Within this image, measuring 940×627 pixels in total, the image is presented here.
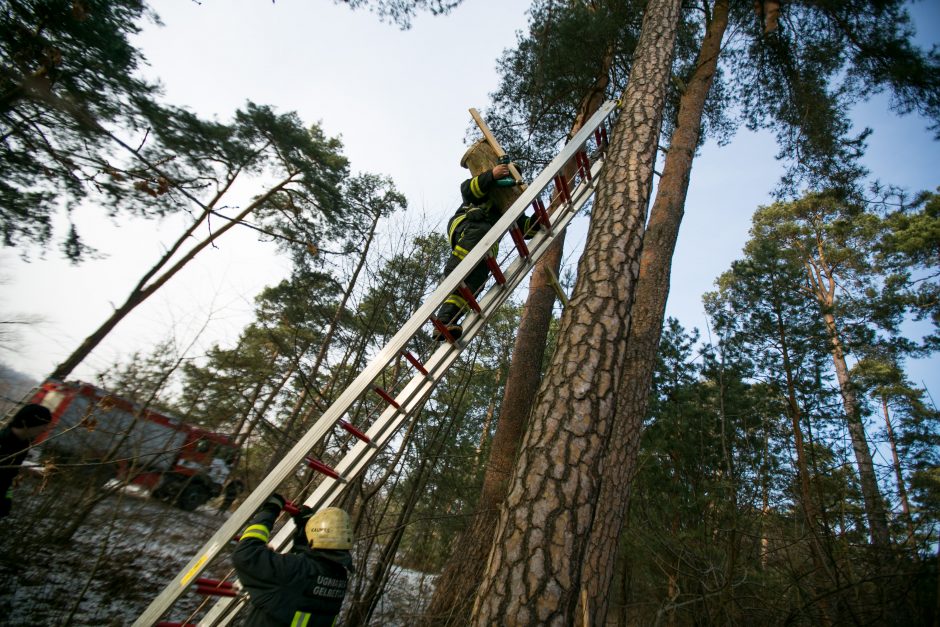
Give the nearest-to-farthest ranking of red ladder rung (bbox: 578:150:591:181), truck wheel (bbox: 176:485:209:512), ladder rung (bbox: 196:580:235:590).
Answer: ladder rung (bbox: 196:580:235:590) → red ladder rung (bbox: 578:150:591:181) → truck wheel (bbox: 176:485:209:512)

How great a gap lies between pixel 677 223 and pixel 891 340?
11.0 metres

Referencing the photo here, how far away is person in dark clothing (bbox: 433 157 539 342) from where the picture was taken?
11.5 ft

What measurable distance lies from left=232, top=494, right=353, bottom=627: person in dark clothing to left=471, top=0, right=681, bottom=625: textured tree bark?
121cm

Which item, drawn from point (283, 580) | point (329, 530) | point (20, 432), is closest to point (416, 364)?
point (329, 530)

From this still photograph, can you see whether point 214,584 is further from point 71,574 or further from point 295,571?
point 71,574

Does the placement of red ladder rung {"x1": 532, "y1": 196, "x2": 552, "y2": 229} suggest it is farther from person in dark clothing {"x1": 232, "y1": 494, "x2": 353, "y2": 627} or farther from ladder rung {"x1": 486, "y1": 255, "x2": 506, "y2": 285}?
person in dark clothing {"x1": 232, "y1": 494, "x2": 353, "y2": 627}

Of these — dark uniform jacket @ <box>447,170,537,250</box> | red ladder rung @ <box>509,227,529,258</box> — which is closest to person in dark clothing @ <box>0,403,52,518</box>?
dark uniform jacket @ <box>447,170,537,250</box>

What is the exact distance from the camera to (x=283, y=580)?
2.29 meters

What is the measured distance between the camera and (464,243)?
144 inches

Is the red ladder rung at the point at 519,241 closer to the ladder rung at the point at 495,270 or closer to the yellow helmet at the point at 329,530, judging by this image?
the ladder rung at the point at 495,270

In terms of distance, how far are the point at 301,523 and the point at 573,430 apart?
6.44 ft

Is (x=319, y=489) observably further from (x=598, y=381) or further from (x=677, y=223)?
(x=677, y=223)

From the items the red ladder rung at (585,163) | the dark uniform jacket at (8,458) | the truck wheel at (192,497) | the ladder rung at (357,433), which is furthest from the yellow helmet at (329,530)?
the truck wheel at (192,497)

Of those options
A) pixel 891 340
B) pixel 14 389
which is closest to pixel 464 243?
pixel 14 389
